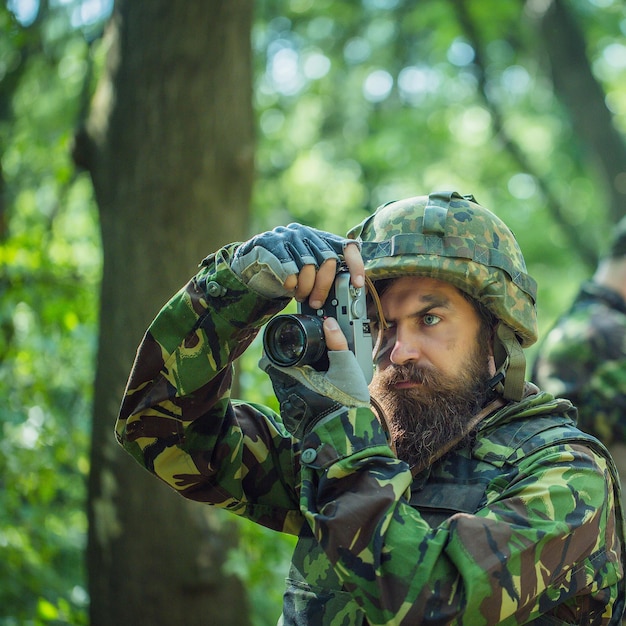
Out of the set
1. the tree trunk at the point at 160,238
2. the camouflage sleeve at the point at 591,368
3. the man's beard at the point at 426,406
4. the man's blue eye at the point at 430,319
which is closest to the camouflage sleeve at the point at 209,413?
the man's beard at the point at 426,406

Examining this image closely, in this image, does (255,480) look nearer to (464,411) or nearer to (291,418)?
Answer: (291,418)

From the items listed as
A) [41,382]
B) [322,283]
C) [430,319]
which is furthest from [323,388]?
[41,382]

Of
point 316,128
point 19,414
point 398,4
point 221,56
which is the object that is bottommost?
point 19,414

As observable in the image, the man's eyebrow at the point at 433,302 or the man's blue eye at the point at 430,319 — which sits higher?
the man's eyebrow at the point at 433,302

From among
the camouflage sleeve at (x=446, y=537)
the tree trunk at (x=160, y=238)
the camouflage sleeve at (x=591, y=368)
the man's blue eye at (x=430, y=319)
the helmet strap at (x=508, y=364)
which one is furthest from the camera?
the camouflage sleeve at (x=591, y=368)

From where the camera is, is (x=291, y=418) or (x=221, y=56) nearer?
(x=291, y=418)

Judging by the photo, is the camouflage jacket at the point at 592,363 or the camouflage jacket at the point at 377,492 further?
the camouflage jacket at the point at 592,363

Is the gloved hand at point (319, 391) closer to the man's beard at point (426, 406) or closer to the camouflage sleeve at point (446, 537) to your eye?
the camouflage sleeve at point (446, 537)

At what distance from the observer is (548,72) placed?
11.4 m

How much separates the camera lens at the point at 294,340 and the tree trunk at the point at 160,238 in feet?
6.68

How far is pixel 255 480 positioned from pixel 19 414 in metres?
2.77

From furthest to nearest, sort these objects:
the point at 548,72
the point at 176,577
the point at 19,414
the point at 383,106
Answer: the point at 383,106
the point at 548,72
the point at 19,414
the point at 176,577

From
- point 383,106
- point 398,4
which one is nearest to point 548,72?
point 398,4

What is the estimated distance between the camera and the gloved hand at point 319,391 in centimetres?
235
